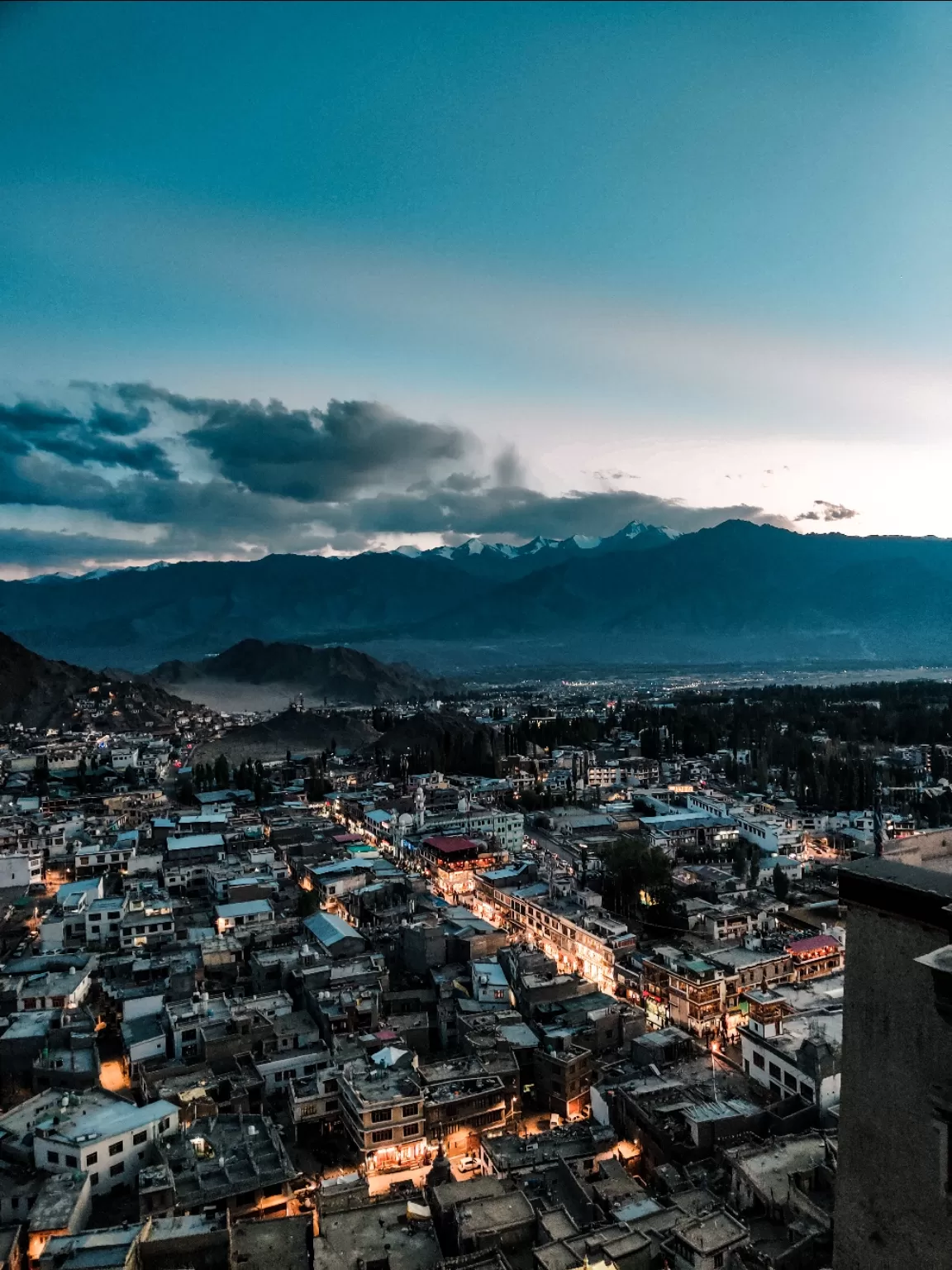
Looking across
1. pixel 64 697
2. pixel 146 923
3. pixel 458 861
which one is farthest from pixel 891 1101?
pixel 64 697

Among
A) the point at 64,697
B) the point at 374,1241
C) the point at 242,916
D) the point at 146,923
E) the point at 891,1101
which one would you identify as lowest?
the point at 146,923

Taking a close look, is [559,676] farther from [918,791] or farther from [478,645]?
[918,791]

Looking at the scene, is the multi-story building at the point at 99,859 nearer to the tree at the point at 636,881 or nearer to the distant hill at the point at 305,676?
the tree at the point at 636,881

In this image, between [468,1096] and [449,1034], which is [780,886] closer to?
[449,1034]

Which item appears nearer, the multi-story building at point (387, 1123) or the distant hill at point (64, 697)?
the multi-story building at point (387, 1123)

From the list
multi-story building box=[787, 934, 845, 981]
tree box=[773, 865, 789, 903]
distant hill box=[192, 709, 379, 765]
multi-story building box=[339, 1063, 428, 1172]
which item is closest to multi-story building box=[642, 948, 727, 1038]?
multi-story building box=[787, 934, 845, 981]

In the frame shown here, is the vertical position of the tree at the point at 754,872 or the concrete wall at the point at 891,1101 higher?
the concrete wall at the point at 891,1101

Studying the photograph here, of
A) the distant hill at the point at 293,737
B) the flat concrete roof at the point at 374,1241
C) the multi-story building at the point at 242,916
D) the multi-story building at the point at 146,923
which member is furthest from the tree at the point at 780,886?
the distant hill at the point at 293,737
